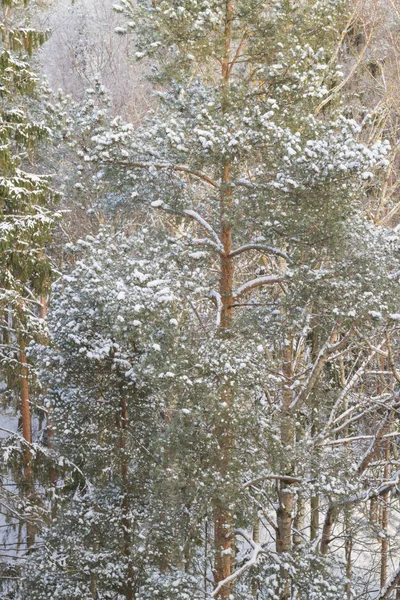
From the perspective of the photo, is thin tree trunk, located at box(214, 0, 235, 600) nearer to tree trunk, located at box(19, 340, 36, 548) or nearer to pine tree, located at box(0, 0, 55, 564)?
pine tree, located at box(0, 0, 55, 564)

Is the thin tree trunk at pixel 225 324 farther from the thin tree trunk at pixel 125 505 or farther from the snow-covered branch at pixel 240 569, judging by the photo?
the thin tree trunk at pixel 125 505

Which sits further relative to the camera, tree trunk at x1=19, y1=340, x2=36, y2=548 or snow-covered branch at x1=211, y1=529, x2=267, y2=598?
tree trunk at x1=19, y1=340, x2=36, y2=548

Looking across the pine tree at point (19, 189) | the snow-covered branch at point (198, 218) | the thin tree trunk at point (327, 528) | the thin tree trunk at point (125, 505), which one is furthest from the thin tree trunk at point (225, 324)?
the pine tree at point (19, 189)

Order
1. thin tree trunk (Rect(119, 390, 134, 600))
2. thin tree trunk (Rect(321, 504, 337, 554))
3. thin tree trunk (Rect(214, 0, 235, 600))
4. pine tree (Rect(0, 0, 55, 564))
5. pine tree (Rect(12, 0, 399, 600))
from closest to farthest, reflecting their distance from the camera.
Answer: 1. pine tree (Rect(12, 0, 399, 600))
2. thin tree trunk (Rect(214, 0, 235, 600))
3. pine tree (Rect(0, 0, 55, 564))
4. thin tree trunk (Rect(321, 504, 337, 554))
5. thin tree trunk (Rect(119, 390, 134, 600))

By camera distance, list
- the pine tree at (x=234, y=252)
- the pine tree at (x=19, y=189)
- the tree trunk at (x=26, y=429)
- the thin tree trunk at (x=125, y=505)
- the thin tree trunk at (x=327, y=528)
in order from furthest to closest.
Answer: the tree trunk at (x=26, y=429), the thin tree trunk at (x=125, y=505), the thin tree trunk at (x=327, y=528), the pine tree at (x=19, y=189), the pine tree at (x=234, y=252)

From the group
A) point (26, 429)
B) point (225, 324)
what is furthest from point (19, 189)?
point (26, 429)

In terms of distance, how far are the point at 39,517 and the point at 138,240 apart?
5.46m

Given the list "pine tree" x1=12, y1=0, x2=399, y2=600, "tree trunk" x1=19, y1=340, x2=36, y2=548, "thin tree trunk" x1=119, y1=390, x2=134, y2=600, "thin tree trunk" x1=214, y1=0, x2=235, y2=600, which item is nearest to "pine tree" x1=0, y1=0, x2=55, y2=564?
"pine tree" x1=12, y1=0, x2=399, y2=600

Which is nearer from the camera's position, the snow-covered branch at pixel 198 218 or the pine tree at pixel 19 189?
the snow-covered branch at pixel 198 218

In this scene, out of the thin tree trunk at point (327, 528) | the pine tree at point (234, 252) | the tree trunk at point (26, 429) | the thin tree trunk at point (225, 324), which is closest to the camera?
the pine tree at point (234, 252)

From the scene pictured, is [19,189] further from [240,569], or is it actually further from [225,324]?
[240,569]

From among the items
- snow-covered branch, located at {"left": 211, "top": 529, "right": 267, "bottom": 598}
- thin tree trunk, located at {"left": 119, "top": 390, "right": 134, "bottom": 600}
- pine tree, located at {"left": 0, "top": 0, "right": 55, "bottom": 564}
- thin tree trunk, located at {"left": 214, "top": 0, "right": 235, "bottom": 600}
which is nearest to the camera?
thin tree trunk, located at {"left": 214, "top": 0, "right": 235, "bottom": 600}

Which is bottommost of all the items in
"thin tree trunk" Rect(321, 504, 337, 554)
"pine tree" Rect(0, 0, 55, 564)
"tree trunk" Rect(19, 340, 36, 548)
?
"thin tree trunk" Rect(321, 504, 337, 554)

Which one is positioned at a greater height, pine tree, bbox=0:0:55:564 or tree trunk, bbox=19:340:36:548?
pine tree, bbox=0:0:55:564
